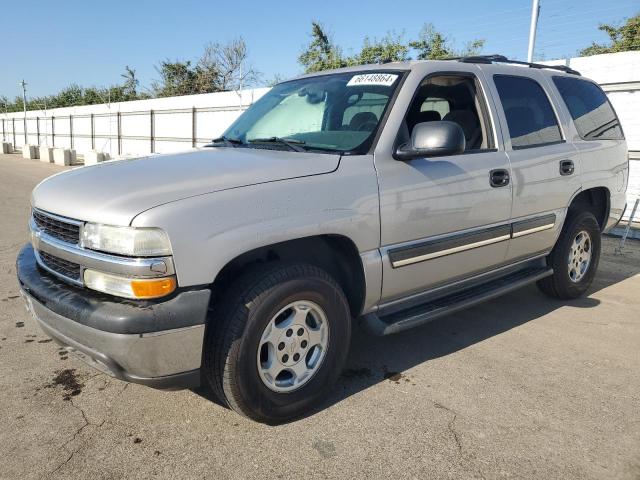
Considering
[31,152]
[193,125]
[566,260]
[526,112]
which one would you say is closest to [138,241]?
[526,112]

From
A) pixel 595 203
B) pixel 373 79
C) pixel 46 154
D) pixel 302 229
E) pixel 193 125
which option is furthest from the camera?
pixel 46 154

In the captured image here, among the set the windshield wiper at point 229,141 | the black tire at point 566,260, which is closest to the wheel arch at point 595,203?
the black tire at point 566,260

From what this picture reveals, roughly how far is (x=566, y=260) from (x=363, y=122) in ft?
8.26

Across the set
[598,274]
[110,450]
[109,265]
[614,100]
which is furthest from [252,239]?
[614,100]

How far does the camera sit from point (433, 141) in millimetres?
2896

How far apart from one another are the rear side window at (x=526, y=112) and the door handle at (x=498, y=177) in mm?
299

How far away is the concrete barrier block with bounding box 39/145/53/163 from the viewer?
24812 mm

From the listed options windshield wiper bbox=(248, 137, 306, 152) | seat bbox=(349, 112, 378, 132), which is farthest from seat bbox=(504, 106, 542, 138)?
windshield wiper bbox=(248, 137, 306, 152)

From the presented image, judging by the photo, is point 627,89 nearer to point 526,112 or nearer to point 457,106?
point 526,112

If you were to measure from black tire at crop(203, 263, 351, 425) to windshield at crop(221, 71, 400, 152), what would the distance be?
33.7 inches

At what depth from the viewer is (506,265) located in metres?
4.02

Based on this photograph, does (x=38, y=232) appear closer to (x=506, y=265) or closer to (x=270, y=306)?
(x=270, y=306)

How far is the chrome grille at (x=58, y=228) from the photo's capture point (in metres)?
2.49

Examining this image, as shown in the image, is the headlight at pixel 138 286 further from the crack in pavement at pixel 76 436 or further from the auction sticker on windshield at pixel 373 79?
the auction sticker on windshield at pixel 373 79
